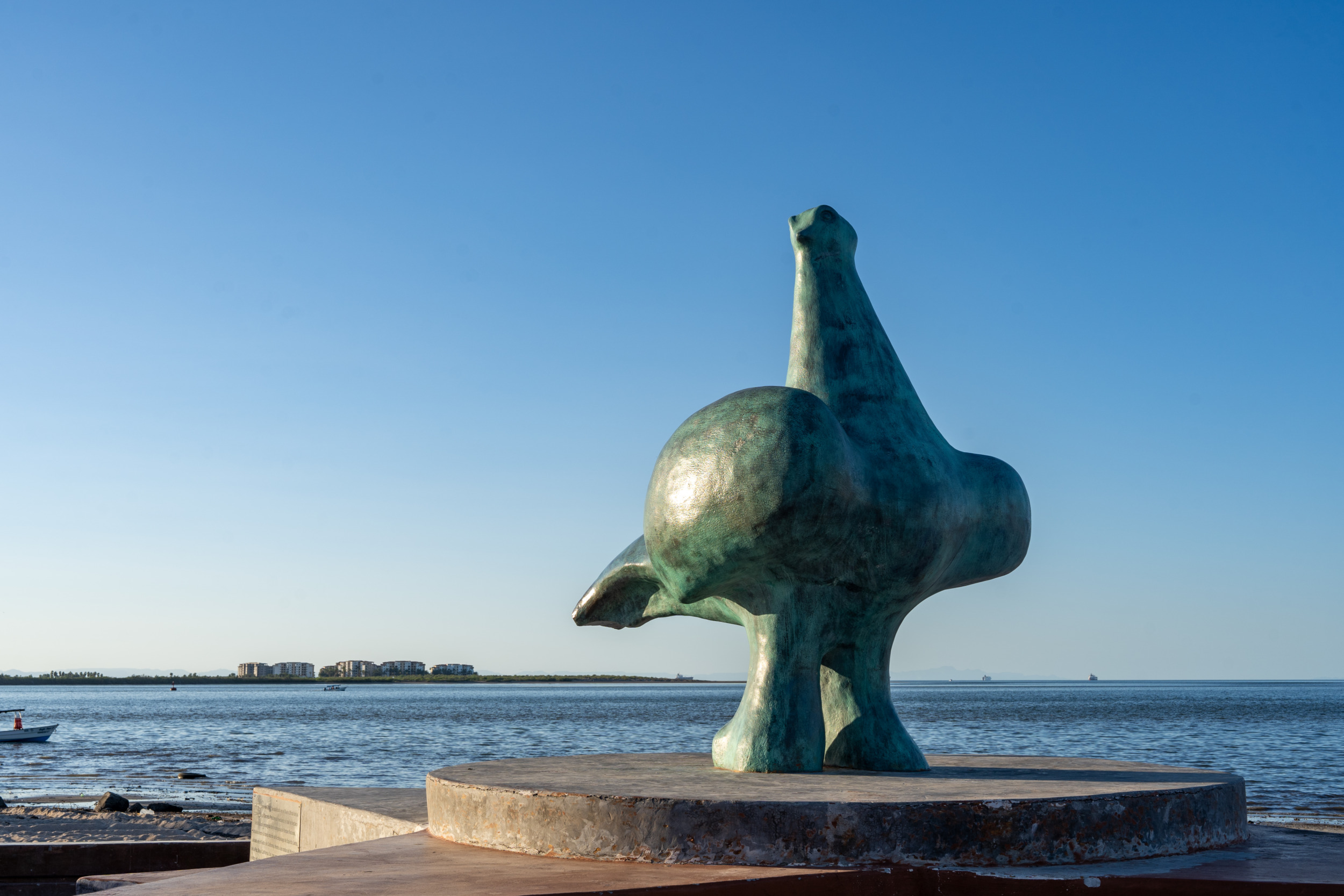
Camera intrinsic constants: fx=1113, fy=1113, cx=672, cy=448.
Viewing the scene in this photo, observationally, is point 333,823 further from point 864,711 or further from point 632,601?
point 864,711

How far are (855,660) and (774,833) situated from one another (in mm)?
3404

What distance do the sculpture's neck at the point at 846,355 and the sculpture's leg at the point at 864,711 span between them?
6.08 feet

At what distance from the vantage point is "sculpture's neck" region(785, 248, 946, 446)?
31.9 ft

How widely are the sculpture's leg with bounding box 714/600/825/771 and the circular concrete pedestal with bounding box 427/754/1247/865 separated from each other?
900 millimetres

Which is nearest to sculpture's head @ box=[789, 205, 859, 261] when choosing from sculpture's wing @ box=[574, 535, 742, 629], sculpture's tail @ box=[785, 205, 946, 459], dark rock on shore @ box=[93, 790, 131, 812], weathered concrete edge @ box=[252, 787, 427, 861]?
sculpture's tail @ box=[785, 205, 946, 459]

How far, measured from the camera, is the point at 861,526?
880cm

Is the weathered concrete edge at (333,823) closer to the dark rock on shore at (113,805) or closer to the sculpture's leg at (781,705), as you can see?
the sculpture's leg at (781,705)

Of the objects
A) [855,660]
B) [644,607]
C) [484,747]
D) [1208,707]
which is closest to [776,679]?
[855,660]

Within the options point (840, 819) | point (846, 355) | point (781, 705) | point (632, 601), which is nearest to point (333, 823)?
point (632, 601)

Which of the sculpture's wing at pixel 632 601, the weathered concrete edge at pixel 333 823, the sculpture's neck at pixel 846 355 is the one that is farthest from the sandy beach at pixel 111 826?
the sculpture's neck at pixel 846 355

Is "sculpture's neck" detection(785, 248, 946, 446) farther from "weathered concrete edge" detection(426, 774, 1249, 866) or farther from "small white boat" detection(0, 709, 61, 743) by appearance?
"small white boat" detection(0, 709, 61, 743)

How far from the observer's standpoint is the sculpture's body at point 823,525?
8.34m

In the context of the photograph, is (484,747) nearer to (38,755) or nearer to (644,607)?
(38,755)

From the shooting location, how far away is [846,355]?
32.7 ft
